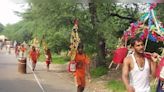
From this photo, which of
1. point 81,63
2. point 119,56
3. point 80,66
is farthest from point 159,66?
point 80,66

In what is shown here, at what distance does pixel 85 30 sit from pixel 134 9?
8.28 ft

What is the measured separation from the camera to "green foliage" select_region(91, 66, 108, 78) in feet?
72.5

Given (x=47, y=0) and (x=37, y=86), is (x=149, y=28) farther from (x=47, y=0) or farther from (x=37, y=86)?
(x=47, y=0)

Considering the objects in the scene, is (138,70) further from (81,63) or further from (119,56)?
(81,63)

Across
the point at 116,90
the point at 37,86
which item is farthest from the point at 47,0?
the point at 116,90

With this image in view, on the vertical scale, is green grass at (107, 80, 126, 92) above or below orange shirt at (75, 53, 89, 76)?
below

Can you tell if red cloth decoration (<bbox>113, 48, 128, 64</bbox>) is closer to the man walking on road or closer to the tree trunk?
the man walking on road

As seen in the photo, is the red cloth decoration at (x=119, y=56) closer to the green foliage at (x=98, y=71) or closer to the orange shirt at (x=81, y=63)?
the orange shirt at (x=81, y=63)

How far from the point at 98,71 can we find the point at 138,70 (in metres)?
15.8

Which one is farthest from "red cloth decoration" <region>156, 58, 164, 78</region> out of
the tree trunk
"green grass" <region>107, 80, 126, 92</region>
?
the tree trunk

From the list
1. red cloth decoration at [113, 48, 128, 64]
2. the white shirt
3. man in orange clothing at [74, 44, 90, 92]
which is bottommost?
man in orange clothing at [74, 44, 90, 92]

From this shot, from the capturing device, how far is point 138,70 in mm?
6906

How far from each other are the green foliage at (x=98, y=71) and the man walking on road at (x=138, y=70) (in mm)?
14856

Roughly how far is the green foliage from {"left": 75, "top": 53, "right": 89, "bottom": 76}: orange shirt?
893 centimetres
